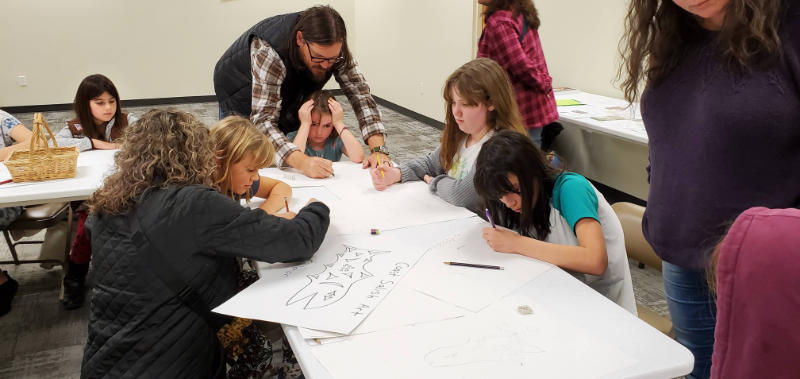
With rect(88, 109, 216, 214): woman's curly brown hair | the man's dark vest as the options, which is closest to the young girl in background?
the man's dark vest

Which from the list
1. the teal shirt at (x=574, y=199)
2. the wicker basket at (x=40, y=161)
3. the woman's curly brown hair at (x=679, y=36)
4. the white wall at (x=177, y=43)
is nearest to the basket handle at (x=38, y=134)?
the wicker basket at (x=40, y=161)

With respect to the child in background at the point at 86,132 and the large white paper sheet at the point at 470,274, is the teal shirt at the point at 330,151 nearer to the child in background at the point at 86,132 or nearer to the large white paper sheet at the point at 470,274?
the child in background at the point at 86,132

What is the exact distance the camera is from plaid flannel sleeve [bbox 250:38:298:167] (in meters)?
2.15

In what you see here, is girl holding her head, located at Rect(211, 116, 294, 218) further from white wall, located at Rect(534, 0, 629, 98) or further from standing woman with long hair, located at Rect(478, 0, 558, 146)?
white wall, located at Rect(534, 0, 629, 98)

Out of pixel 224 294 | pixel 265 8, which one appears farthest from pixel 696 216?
pixel 265 8

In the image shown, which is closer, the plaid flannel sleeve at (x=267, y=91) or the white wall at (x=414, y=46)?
the plaid flannel sleeve at (x=267, y=91)

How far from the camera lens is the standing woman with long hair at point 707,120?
0.94 metres

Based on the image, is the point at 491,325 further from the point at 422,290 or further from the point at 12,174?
the point at 12,174

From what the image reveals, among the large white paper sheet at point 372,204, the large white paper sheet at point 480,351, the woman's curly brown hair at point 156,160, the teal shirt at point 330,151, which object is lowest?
the teal shirt at point 330,151

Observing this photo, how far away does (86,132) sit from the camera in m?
2.89

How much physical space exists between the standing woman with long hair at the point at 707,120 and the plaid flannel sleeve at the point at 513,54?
1568 mm

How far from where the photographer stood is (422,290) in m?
1.23

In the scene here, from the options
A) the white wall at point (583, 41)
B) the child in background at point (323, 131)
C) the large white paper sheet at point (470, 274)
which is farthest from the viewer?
the white wall at point (583, 41)

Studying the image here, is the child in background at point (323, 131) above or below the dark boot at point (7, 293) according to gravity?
above
